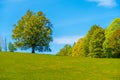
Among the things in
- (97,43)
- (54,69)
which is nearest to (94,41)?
(97,43)

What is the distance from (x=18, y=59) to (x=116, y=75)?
14417mm

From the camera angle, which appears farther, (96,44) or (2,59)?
(96,44)

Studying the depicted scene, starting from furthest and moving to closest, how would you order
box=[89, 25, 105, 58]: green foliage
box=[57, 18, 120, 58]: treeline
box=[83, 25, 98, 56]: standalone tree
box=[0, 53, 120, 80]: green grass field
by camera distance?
box=[83, 25, 98, 56]: standalone tree → box=[89, 25, 105, 58]: green foliage → box=[57, 18, 120, 58]: treeline → box=[0, 53, 120, 80]: green grass field

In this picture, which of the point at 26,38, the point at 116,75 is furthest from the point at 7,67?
the point at 26,38

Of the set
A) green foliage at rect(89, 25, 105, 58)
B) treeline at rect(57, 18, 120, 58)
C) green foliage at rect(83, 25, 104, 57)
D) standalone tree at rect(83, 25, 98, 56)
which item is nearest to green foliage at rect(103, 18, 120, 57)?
treeline at rect(57, 18, 120, 58)

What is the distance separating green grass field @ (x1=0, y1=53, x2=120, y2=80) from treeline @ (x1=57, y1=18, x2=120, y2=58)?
51795mm

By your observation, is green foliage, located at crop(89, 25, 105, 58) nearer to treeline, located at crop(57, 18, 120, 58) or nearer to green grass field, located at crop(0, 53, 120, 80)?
treeline, located at crop(57, 18, 120, 58)

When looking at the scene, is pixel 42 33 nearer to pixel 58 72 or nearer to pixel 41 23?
pixel 41 23

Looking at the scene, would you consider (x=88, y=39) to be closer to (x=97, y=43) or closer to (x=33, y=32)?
(x=97, y=43)

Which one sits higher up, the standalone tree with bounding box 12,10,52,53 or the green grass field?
the standalone tree with bounding box 12,10,52,53

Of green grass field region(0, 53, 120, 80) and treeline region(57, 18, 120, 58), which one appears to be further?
treeline region(57, 18, 120, 58)

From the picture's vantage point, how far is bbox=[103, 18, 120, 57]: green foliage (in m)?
102

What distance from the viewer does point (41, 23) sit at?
9544 centimetres

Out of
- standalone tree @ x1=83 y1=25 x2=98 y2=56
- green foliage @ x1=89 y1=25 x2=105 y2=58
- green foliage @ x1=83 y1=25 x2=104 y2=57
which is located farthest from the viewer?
standalone tree @ x1=83 y1=25 x2=98 y2=56
